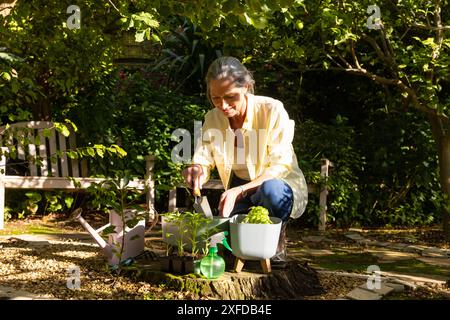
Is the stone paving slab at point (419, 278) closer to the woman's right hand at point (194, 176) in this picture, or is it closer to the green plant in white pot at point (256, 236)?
the green plant in white pot at point (256, 236)

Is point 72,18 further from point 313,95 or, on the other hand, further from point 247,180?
point 313,95

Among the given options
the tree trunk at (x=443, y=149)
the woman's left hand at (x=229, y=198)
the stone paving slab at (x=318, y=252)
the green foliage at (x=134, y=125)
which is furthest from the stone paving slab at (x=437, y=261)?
the green foliage at (x=134, y=125)

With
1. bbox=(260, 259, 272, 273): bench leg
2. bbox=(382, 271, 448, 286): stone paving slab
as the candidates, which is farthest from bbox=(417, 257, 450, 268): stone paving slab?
bbox=(260, 259, 272, 273): bench leg

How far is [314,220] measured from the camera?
5.91 metres

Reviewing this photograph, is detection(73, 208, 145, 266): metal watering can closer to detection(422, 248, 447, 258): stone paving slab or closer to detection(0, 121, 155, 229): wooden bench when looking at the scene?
detection(0, 121, 155, 229): wooden bench

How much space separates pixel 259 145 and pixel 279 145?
0.16m

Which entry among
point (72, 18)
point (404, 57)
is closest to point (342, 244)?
point (404, 57)

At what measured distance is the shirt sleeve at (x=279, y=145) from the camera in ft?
10.3

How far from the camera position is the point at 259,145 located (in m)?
3.29

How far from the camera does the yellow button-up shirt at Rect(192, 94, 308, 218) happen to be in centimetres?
318

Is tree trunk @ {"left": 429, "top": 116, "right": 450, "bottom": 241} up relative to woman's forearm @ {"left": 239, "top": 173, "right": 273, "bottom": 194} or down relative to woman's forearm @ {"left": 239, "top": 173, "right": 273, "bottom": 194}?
up

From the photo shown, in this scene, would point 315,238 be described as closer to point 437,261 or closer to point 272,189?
point 437,261

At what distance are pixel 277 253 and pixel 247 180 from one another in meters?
0.45
